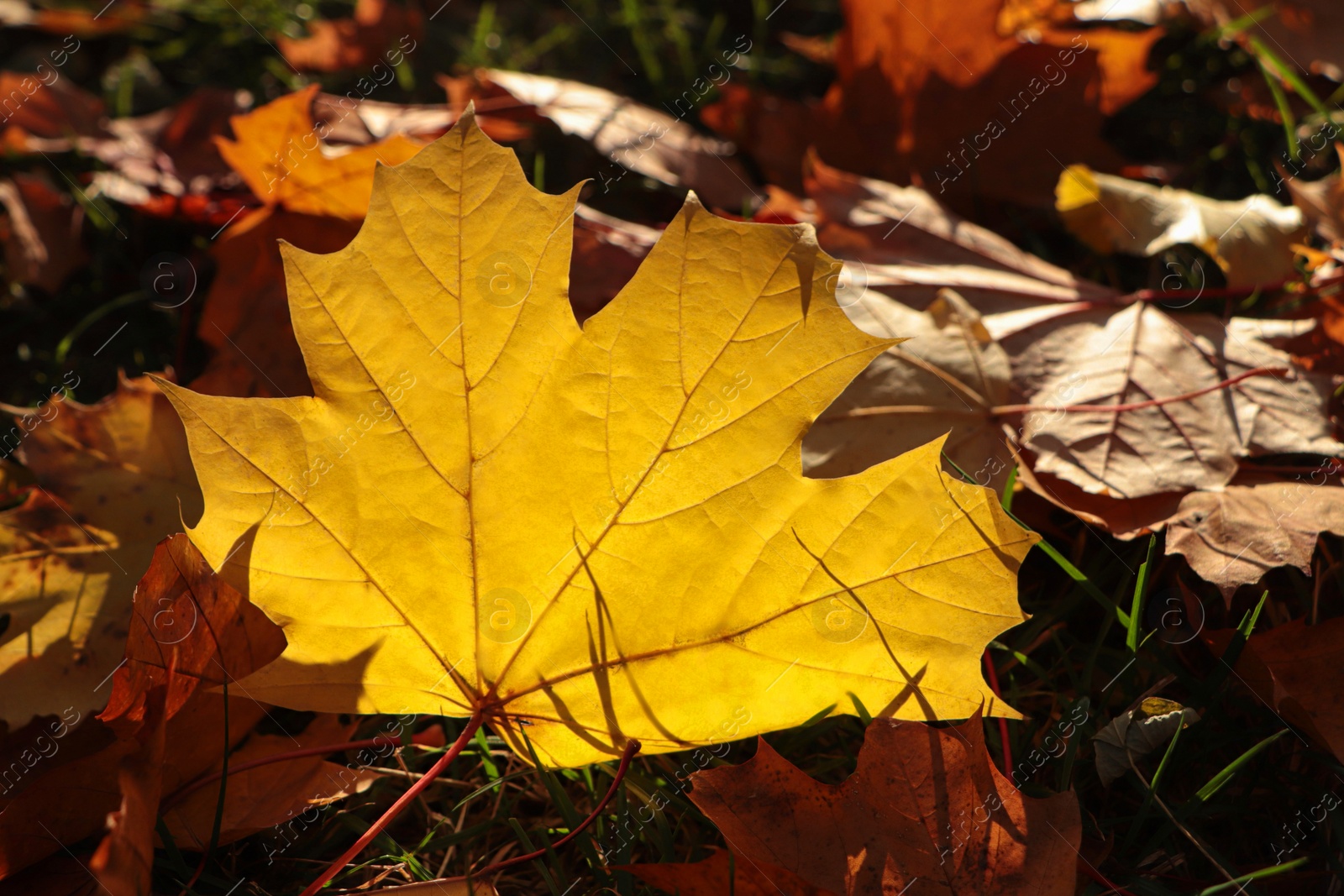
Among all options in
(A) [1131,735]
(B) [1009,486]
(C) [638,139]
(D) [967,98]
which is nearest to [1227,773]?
(A) [1131,735]

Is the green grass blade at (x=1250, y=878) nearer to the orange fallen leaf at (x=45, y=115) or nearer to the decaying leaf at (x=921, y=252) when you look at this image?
the decaying leaf at (x=921, y=252)

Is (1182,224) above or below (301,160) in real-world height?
below

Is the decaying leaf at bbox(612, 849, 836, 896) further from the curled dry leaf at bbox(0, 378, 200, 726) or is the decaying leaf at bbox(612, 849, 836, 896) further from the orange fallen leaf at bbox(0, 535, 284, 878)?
the curled dry leaf at bbox(0, 378, 200, 726)

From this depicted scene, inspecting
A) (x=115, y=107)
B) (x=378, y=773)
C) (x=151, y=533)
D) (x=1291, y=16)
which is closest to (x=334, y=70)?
(x=115, y=107)

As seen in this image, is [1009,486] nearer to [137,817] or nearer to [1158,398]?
[1158,398]

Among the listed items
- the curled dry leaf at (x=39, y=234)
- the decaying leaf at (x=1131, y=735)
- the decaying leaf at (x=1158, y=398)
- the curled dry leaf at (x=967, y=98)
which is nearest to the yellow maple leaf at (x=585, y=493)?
the decaying leaf at (x=1131, y=735)

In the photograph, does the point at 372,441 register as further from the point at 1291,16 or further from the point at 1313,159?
the point at 1291,16
